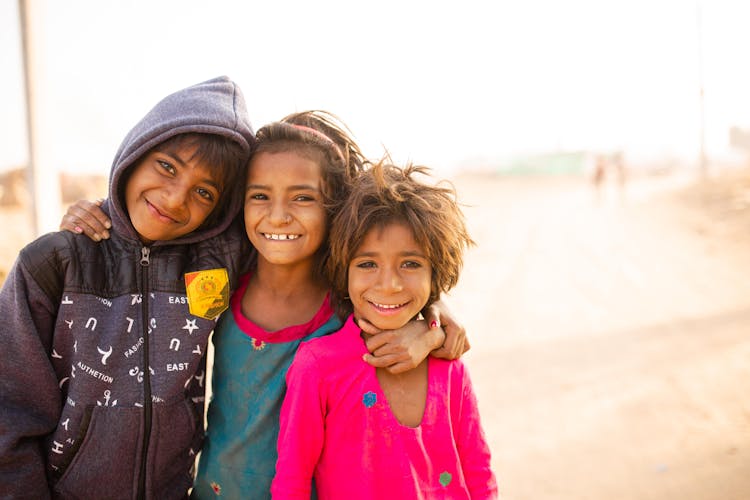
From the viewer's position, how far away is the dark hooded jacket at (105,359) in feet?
6.62

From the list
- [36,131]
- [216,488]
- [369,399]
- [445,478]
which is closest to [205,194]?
[369,399]

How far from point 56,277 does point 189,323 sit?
0.47m

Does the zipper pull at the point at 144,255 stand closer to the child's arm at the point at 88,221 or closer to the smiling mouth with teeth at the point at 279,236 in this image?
the child's arm at the point at 88,221

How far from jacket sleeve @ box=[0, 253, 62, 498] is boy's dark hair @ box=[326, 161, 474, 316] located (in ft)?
3.33

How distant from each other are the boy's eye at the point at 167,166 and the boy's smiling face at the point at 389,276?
758mm

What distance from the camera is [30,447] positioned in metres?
2.03

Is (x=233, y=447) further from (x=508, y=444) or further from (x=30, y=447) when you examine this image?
(x=508, y=444)

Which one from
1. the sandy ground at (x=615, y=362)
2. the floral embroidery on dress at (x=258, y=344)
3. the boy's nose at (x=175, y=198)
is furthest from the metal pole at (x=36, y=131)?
the sandy ground at (x=615, y=362)

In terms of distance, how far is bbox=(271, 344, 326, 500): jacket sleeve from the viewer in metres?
1.94

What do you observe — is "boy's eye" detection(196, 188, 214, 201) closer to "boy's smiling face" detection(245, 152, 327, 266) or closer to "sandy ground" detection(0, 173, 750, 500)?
"boy's smiling face" detection(245, 152, 327, 266)

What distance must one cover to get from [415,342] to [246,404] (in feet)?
2.26

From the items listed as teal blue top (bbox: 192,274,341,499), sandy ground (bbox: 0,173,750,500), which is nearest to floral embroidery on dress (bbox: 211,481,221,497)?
teal blue top (bbox: 192,274,341,499)

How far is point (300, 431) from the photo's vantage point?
1.96 metres

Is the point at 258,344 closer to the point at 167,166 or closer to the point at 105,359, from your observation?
the point at 105,359
